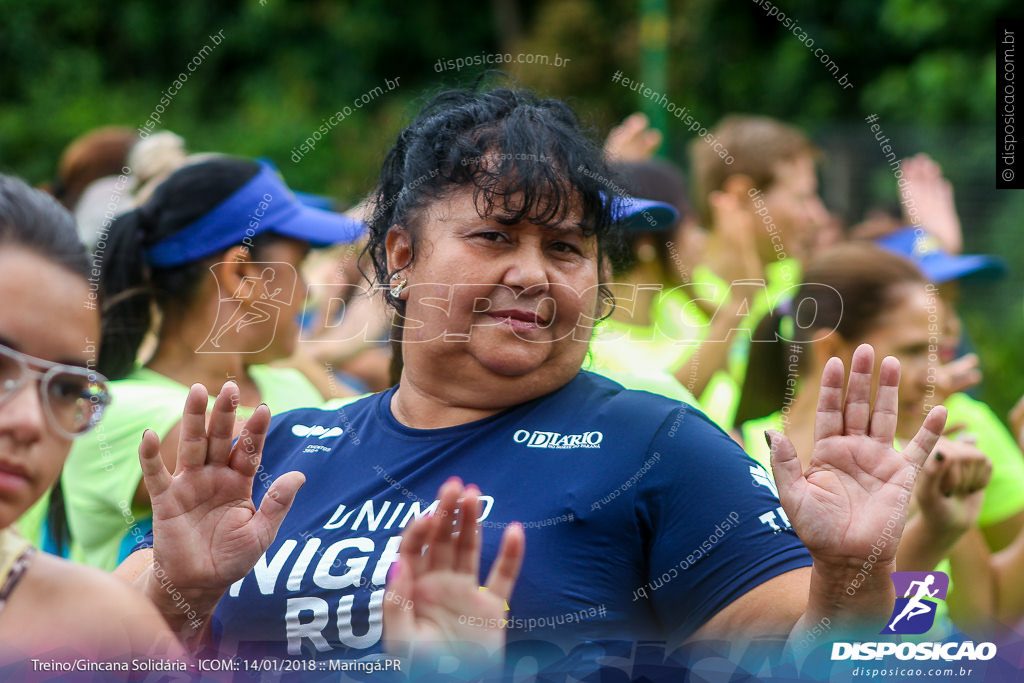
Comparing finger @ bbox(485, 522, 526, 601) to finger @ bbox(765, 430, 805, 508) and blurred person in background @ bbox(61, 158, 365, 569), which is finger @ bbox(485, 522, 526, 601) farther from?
blurred person in background @ bbox(61, 158, 365, 569)

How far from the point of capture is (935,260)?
11.7ft

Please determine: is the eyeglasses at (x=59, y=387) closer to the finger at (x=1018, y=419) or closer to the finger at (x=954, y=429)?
the finger at (x=954, y=429)

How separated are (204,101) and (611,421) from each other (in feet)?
43.5

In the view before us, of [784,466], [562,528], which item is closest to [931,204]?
[784,466]

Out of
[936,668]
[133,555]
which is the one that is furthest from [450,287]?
[936,668]

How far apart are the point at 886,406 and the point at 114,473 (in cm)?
170

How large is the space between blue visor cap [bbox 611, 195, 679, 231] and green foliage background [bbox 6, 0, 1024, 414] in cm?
457

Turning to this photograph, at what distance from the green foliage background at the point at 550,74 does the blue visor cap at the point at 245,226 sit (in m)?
3.97

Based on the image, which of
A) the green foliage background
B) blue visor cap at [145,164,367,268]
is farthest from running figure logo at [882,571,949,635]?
the green foliage background

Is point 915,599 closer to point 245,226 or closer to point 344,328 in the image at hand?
point 245,226

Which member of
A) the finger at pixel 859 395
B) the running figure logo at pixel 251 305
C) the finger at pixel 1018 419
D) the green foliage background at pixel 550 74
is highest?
the green foliage background at pixel 550 74

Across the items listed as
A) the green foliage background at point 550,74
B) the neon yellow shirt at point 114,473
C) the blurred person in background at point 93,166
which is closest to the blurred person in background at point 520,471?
the neon yellow shirt at point 114,473

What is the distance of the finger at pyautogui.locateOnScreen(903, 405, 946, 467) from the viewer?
140cm

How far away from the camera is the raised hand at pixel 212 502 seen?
1497mm
